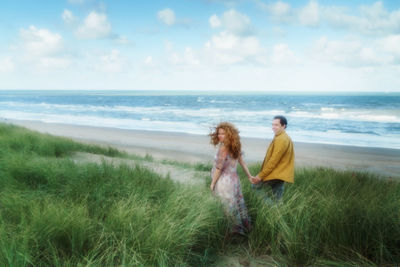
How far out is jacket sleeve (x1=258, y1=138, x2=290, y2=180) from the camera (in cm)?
436

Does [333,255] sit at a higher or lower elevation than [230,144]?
lower

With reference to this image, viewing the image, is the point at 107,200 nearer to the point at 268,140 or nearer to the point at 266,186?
the point at 266,186

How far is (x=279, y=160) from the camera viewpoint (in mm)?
4477

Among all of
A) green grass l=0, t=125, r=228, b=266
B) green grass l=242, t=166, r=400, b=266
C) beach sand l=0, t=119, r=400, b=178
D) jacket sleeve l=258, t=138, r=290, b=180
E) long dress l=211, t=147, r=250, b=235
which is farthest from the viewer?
beach sand l=0, t=119, r=400, b=178

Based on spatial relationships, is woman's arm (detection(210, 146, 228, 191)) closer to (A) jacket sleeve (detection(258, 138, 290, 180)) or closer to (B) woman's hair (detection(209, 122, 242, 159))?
(B) woman's hair (detection(209, 122, 242, 159))

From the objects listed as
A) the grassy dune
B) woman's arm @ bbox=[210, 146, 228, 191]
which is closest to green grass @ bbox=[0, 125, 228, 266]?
the grassy dune

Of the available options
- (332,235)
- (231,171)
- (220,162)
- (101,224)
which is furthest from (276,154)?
(101,224)

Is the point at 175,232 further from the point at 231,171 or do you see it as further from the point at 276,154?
the point at 276,154

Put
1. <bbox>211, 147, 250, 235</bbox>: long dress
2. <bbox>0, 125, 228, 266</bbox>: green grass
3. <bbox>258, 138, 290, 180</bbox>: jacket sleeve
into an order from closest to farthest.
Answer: <bbox>0, 125, 228, 266</bbox>: green grass
<bbox>211, 147, 250, 235</bbox>: long dress
<bbox>258, 138, 290, 180</bbox>: jacket sleeve

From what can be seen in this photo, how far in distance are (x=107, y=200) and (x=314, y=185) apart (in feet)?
11.6

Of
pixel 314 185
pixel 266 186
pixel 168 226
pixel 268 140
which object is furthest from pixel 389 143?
pixel 168 226

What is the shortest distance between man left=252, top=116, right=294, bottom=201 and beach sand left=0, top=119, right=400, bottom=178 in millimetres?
6825

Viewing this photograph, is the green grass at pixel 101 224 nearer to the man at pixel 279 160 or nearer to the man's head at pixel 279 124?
the man at pixel 279 160

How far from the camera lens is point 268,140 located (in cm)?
1738
